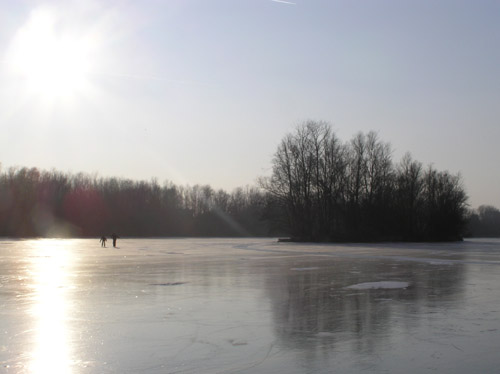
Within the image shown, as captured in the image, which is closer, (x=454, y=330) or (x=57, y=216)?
(x=454, y=330)

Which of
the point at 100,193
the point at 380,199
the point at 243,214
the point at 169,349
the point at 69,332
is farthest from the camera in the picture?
the point at 243,214

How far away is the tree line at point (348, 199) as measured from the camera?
6056cm

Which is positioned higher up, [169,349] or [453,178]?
[453,178]

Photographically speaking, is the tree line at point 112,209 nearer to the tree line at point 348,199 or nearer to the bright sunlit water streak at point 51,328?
the tree line at point 348,199

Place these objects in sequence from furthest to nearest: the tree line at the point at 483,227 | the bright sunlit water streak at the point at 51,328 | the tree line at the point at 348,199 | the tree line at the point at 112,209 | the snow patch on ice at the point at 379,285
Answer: the tree line at the point at 483,227
the tree line at the point at 112,209
the tree line at the point at 348,199
the snow patch on ice at the point at 379,285
the bright sunlit water streak at the point at 51,328

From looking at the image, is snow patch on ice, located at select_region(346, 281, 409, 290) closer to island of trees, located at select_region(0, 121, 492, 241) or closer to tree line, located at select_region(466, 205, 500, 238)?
island of trees, located at select_region(0, 121, 492, 241)

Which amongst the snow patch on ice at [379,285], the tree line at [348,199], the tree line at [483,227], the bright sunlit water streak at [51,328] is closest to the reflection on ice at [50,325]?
the bright sunlit water streak at [51,328]

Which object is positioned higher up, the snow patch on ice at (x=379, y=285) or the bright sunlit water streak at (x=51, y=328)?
the snow patch on ice at (x=379, y=285)

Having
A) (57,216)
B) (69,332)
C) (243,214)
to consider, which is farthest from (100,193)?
(69,332)

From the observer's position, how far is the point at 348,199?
205 ft

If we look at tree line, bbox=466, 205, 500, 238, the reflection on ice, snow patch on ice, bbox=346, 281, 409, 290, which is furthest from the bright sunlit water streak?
tree line, bbox=466, 205, 500, 238

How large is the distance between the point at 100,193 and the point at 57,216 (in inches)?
491

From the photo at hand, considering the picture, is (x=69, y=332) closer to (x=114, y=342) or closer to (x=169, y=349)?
(x=114, y=342)

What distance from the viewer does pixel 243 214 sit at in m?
128
